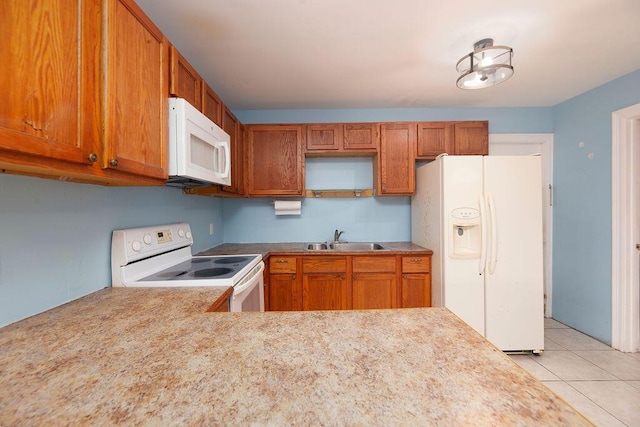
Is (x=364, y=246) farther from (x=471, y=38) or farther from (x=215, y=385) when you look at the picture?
(x=215, y=385)

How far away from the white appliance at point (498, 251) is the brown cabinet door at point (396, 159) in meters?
0.52

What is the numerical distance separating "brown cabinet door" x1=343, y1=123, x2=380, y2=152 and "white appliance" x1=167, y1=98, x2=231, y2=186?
4.61 feet

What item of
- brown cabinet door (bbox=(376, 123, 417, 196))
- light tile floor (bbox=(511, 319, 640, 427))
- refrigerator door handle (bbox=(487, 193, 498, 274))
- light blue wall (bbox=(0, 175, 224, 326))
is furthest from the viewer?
brown cabinet door (bbox=(376, 123, 417, 196))

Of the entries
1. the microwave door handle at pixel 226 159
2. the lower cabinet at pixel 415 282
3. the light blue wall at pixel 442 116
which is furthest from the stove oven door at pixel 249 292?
the light blue wall at pixel 442 116

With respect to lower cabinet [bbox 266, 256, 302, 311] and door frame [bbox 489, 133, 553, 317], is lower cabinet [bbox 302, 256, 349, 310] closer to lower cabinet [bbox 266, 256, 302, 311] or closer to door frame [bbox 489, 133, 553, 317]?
lower cabinet [bbox 266, 256, 302, 311]

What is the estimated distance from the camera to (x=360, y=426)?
17.2 inches

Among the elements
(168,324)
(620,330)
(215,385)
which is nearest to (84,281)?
(168,324)

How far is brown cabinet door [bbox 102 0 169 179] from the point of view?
0.92 m

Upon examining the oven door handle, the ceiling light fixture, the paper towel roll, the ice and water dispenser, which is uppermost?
the ceiling light fixture

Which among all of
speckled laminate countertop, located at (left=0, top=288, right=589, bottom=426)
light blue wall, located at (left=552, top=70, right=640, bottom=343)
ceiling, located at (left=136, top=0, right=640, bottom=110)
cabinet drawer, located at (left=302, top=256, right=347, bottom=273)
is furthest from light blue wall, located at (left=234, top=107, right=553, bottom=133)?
speckled laminate countertop, located at (left=0, top=288, right=589, bottom=426)

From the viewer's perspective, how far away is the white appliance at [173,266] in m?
1.35

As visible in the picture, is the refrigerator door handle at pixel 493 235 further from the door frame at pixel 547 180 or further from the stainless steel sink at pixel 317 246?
the stainless steel sink at pixel 317 246

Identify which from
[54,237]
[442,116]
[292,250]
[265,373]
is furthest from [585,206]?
[54,237]

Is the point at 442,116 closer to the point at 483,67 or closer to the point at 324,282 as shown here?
the point at 483,67
